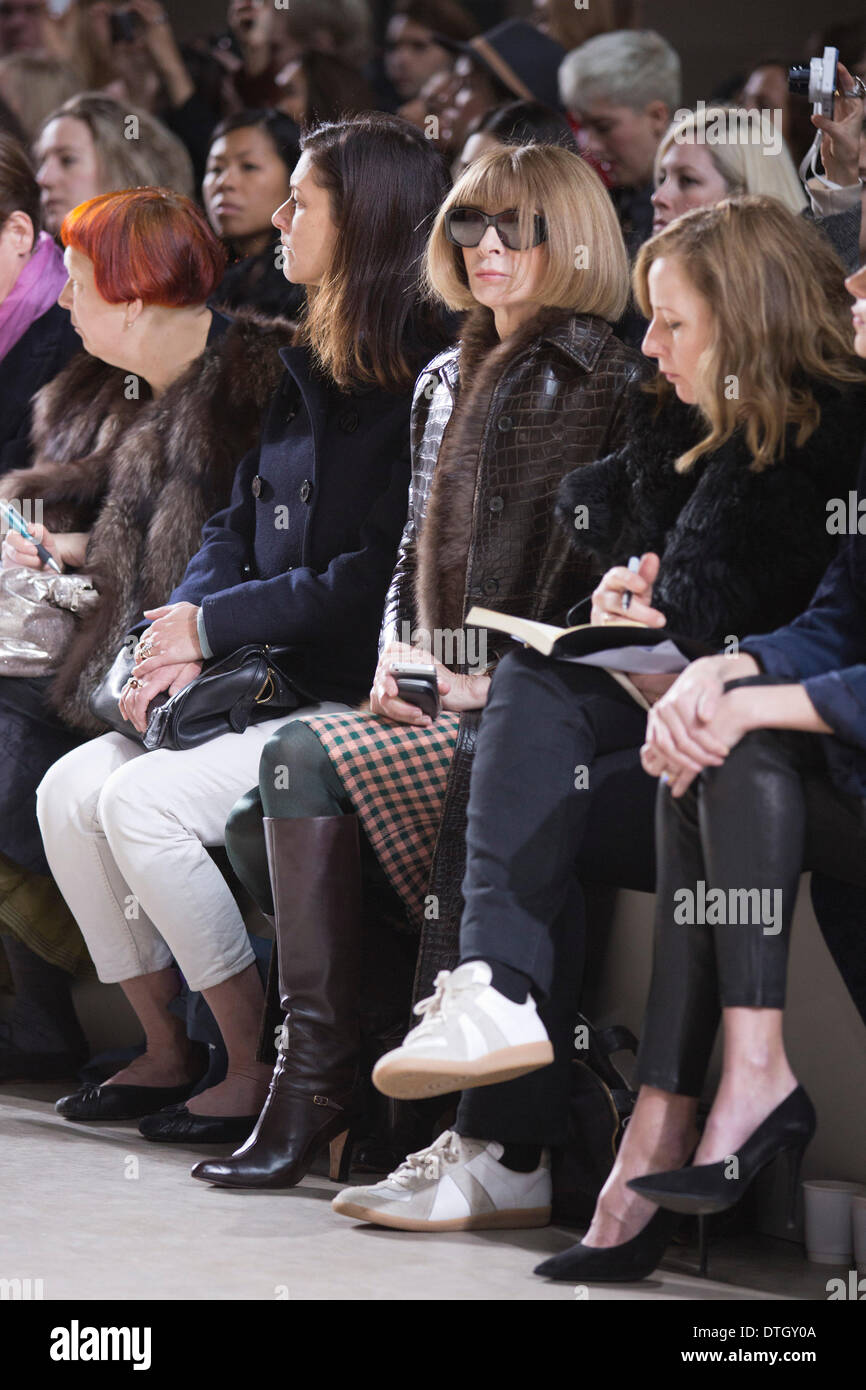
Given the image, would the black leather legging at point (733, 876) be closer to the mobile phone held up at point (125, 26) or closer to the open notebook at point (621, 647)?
the open notebook at point (621, 647)

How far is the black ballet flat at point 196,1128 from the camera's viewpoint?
8.63ft

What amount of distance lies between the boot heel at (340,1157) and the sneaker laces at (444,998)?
0.59m

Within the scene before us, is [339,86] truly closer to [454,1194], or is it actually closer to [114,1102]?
[114,1102]

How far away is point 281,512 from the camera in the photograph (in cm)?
290

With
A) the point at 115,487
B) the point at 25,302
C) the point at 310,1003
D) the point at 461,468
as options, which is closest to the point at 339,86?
the point at 25,302

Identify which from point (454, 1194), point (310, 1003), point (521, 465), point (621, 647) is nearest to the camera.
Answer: point (621, 647)

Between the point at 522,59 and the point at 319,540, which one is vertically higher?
the point at 522,59

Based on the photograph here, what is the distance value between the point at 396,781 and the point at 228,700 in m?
0.42

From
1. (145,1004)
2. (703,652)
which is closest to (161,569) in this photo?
(145,1004)

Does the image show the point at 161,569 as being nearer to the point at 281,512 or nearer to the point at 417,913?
the point at 281,512

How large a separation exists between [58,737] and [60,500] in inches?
20.1

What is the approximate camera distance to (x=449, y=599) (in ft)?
8.36

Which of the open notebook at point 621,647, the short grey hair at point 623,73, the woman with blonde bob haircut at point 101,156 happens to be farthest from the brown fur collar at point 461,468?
the woman with blonde bob haircut at point 101,156

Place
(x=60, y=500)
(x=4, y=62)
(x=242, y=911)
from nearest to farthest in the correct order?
(x=242, y=911), (x=60, y=500), (x=4, y=62)
